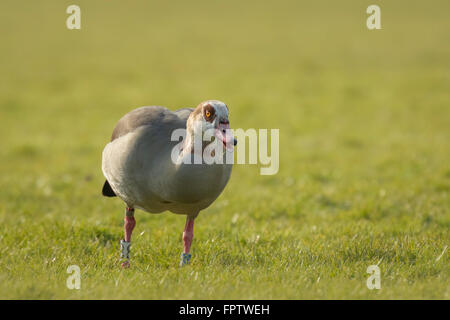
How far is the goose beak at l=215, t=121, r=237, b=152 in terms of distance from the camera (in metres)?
4.64

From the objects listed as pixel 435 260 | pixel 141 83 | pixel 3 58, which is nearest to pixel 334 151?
pixel 435 260

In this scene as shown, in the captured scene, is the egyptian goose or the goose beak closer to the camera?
the goose beak

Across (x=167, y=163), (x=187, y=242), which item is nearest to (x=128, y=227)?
(x=187, y=242)

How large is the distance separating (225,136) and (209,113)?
0.83 feet

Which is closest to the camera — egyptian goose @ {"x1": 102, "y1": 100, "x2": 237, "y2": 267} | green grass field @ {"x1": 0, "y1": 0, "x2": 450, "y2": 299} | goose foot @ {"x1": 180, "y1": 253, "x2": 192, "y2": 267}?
egyptian goose @ {"x1": 102, "y1": 100, "x2": 237, "y2": 267}

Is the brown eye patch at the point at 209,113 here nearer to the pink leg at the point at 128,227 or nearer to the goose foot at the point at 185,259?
the goose foot at the point at 185,259

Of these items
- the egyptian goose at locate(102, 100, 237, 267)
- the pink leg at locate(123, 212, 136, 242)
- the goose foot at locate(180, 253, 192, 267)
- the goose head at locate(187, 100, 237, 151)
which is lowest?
the goose foot at locate(180, 253, 192, 267)

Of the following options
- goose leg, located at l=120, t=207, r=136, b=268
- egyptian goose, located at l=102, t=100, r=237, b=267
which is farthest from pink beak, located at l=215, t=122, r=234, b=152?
goose leg, located at l=120, t=207, r=136, b=268

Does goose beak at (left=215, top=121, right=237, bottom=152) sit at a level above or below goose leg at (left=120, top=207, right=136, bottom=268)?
above

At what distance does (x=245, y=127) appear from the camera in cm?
1695

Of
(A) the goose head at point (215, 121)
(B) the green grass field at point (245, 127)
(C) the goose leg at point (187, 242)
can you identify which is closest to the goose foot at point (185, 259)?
(C) the goose leg at point (187, 242)

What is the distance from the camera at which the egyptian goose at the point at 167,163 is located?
16.0 ft

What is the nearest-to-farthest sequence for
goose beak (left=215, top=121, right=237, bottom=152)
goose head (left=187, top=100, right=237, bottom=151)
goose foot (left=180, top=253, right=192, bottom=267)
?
1. goose beak (left=215, top=121, right=237, bottom=152)
2. goose head (left=187, top=100, right=237, bottom=151)
3. goose foot (left=180, top=253, right=192, bottom=267)

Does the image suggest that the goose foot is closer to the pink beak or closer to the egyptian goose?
the egyptian goose
